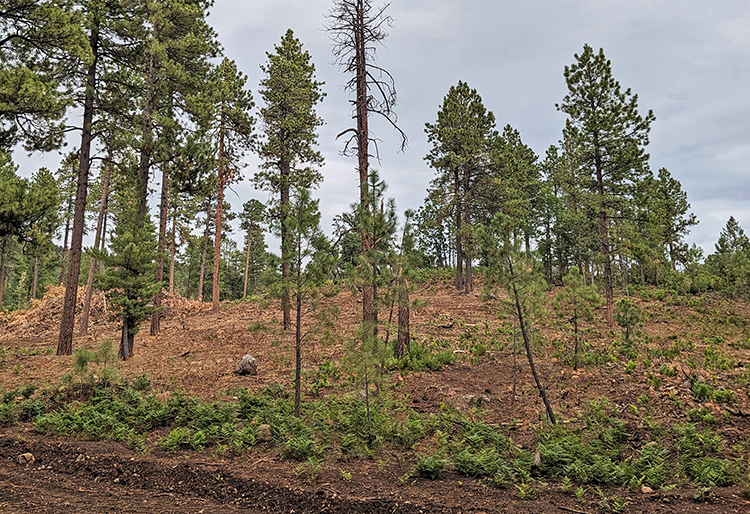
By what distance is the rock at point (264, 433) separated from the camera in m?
6.60

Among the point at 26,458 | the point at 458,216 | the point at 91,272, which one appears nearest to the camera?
the point at 26,458

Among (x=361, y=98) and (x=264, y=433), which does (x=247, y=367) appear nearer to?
(x=264, y=433)

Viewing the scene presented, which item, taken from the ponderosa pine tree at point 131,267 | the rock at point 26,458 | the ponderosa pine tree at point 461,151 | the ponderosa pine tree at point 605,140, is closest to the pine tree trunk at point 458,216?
the ponderosa pine tree at point 461,151

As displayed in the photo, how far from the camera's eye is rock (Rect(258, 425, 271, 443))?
660cm

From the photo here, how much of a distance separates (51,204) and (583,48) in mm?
22126

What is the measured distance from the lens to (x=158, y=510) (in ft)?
14.7

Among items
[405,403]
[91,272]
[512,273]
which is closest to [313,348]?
[405,403]

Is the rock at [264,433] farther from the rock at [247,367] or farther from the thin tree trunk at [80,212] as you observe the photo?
the thin tree trunk at [80,212]

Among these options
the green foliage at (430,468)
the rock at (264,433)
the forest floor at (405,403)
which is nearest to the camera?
the forest floor at (405,403)

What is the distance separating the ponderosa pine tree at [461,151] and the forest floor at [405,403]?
9081mm

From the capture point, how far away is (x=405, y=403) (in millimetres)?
8578

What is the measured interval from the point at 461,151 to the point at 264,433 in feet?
75.6

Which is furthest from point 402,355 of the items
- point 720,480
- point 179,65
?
point 179,65

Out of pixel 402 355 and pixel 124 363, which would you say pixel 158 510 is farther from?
pixel 124 363
